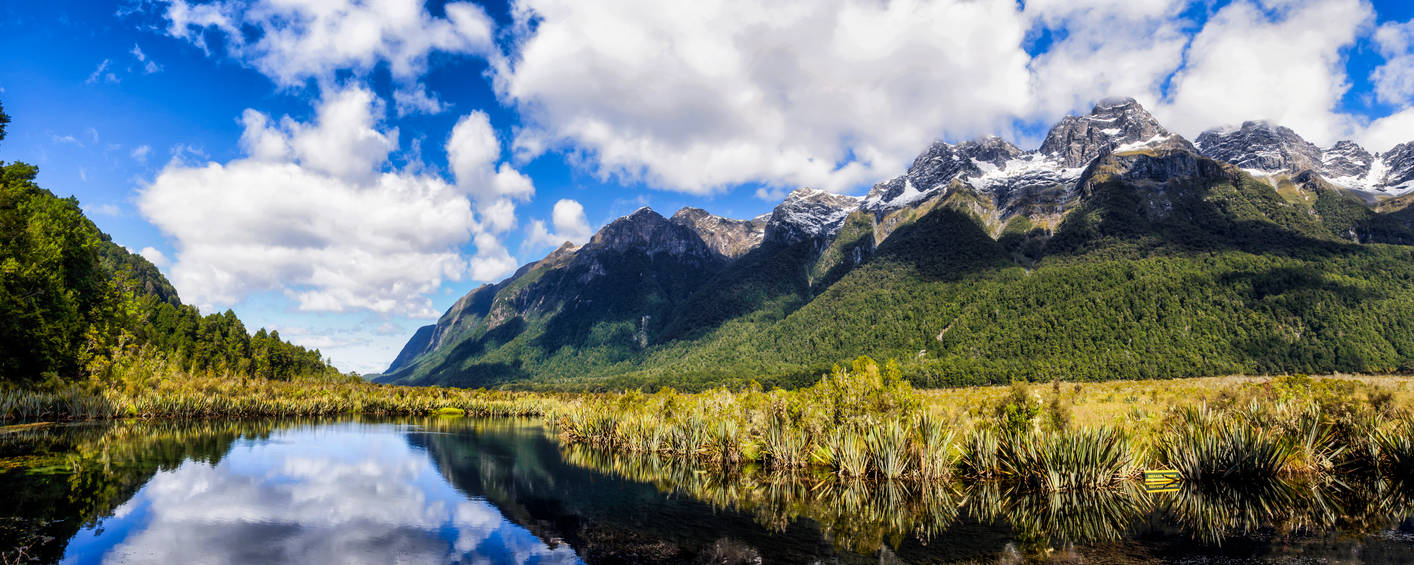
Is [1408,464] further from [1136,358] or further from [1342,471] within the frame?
[1136,358]

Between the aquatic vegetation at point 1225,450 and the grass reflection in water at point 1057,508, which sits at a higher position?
the aquatic vegetation at point 1225,450

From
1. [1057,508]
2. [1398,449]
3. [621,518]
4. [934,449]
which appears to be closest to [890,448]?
[934,449]

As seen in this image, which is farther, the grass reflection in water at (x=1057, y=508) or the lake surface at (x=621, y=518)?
the grass reflection in water at (x=1057, y=508)

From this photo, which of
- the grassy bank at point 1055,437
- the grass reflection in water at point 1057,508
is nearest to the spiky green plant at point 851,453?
the grassy bank at point 1055,437

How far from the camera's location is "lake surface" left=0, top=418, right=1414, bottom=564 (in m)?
14.3

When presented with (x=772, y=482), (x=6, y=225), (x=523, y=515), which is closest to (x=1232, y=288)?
(x=772, y=482)

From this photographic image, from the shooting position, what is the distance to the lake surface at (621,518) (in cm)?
1427

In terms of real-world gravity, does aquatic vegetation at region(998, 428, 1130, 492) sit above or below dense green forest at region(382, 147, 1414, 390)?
below

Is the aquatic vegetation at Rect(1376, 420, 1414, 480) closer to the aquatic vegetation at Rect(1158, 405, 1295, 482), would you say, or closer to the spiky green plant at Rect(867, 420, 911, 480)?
the aquatic vegetation at Rect(1158, 405, 1295, 482)

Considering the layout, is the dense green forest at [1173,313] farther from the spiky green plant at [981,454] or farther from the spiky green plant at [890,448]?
the spiky green plant at [890,448]

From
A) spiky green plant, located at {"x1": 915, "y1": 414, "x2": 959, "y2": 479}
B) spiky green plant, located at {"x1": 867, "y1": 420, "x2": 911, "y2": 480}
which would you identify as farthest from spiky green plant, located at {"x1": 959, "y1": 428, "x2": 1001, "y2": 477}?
spiky green plant, located at {"x1": 867, "y1": 420, "x2": 911, "y2": 480}

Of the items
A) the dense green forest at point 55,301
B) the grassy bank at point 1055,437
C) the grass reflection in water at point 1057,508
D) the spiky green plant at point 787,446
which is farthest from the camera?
the dense green forest at point 55,301

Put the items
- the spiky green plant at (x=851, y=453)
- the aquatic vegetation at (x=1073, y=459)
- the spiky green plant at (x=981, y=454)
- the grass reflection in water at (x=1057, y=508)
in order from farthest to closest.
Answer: the spiky green plant at (x=851, y=453) → the spiky green plant at (x=981, y=454) → the aquatic vegetation at (x=1073, y=459) → the grass reflection in water at (x=1057, y=508)

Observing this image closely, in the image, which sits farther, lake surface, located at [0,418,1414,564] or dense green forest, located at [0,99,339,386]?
dense green forest, located at [0,99,339,386]
